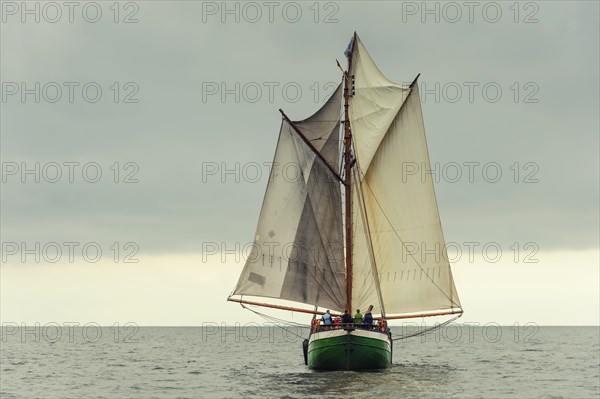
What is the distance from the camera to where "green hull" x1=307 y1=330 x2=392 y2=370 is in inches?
2120

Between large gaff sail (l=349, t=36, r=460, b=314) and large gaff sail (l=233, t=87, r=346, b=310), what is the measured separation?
5.49 feet

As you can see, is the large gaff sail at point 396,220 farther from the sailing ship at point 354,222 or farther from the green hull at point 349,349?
the green hull at point 349,349

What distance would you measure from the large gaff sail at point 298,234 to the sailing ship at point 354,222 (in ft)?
0.21

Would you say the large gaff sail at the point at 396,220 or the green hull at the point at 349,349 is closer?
the green hull at the point at 349,349

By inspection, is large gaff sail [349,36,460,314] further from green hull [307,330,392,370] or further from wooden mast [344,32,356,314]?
green hull [307,330,392,370]

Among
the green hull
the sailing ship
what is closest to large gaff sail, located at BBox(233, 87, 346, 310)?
the sailing ship

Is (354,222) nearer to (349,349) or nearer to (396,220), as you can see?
(396,220)

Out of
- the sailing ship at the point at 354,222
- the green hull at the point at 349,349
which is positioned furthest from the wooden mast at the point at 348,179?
the green hull at the point at 349,349

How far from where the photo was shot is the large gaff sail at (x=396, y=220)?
200 feet

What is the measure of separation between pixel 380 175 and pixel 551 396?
1901 cm

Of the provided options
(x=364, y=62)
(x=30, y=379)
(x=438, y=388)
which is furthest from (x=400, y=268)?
(x=30, y=379)

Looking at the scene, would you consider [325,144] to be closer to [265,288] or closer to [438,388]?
[265,288]

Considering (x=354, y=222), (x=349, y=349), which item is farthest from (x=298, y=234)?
(x=349, y=349)

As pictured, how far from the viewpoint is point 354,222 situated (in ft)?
203
